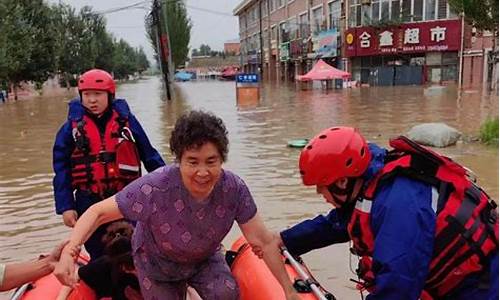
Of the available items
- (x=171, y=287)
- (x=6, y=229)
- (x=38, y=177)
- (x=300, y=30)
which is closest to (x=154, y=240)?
(x=171, y=287)

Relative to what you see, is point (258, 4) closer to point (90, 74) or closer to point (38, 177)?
point (38, 177)

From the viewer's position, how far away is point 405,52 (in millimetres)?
27312

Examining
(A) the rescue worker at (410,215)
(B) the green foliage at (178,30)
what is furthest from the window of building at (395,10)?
(B) the green foliage at (178,30)

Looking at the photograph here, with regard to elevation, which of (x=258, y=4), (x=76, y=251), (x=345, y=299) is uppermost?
(x=258, y=4)

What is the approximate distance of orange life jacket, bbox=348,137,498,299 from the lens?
5.64 feet

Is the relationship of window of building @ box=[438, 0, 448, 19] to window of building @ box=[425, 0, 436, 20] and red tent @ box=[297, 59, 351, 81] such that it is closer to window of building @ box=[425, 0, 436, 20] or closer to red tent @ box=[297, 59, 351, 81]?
window of building @ box=[425, 0, 436, 20]

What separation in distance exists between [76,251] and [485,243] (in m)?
1.42

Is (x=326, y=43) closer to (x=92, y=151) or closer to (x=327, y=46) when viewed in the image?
(x=327, y=46)

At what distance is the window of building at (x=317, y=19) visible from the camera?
3331cm

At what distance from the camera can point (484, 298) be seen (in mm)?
1826

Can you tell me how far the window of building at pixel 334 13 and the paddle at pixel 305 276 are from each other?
28.9 metres

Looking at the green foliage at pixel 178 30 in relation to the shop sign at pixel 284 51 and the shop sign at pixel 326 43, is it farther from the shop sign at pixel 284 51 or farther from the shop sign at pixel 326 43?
the shop sign at pixel 326 43

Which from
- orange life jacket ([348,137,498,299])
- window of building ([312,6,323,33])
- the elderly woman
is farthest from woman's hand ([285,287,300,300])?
window of building ([312,6,323,33])

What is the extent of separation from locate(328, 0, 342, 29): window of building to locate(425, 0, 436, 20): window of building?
5229mm
